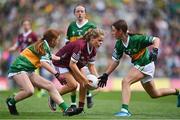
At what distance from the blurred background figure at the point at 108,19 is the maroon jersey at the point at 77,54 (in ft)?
41.4

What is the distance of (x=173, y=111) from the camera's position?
1316 centimetres

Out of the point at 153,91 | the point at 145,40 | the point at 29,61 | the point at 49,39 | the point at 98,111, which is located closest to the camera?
the point at 49,39

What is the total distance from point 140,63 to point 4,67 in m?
13.5

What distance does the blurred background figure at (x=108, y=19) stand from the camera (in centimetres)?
2573

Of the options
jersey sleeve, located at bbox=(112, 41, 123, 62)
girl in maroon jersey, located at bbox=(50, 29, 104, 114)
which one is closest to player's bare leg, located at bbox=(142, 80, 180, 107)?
jersey sleeve, located at bbox=(112, 41, 123, 62)

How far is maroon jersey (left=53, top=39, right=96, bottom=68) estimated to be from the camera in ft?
38.7

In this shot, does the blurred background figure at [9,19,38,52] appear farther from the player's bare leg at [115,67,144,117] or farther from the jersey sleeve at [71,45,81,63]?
the player's bare leg at [115,67,144,117]

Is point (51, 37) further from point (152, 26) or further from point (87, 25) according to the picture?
point (152, 26)

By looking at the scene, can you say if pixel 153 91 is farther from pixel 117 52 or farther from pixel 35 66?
pixel 35 66

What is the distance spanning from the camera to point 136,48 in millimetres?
12023

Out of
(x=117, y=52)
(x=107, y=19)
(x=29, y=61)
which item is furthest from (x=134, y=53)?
(x=107, y=19)

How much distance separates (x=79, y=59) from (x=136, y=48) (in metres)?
1.13

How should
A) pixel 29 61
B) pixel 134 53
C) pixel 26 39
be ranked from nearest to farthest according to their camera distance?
1. pixel 29 61
2. pixel 134 53
3. pixel 26 39

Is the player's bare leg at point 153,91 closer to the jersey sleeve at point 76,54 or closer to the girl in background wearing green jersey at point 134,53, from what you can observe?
the girl in background wearing green jersey at point 134,53
